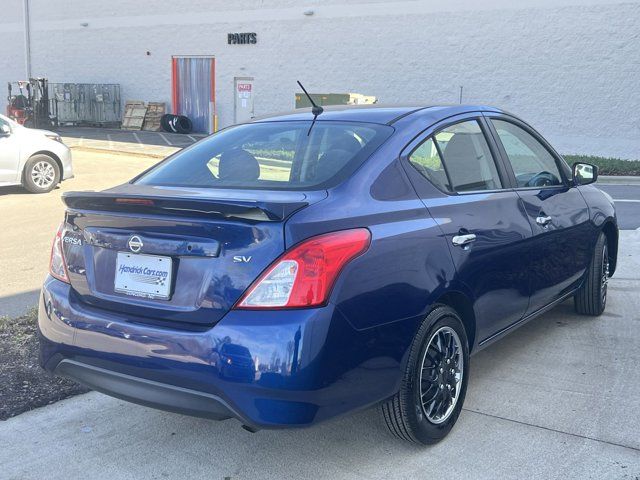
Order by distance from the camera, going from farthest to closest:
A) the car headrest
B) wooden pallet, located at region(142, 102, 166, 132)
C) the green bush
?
wooden pallet, located at region(142, 102, 166, 132)
the green bush
the car headrest

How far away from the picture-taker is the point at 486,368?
469 cm

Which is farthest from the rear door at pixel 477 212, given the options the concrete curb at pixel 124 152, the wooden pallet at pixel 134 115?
the wooden pallet at pixel 134 115

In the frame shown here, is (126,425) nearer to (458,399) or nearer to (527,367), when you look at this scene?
(458,399)

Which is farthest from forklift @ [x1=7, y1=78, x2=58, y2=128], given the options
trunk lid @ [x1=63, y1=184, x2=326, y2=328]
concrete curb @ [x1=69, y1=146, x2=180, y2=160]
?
trunk lid @ [x1=63, y1=184, x2=326, y2=328]

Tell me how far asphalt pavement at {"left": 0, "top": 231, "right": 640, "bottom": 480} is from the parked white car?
29.2 ft

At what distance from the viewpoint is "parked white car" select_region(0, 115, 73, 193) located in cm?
1196

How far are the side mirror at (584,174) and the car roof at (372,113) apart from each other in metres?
1.19

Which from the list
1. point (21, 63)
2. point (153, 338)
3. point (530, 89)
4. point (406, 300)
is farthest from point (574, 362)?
point (21, 63)

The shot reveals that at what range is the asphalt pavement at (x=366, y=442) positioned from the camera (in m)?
3.37

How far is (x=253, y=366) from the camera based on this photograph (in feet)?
9.25

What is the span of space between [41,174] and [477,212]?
10318 mm

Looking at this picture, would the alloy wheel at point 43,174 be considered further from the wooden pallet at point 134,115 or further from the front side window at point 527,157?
the wooden pallet at point 134,115

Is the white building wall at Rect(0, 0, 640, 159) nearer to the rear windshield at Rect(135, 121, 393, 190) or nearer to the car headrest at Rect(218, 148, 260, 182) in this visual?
the rear windshield at Rect(135, 121, 393, 190)

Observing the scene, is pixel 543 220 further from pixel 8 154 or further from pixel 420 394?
pixel 8 154
